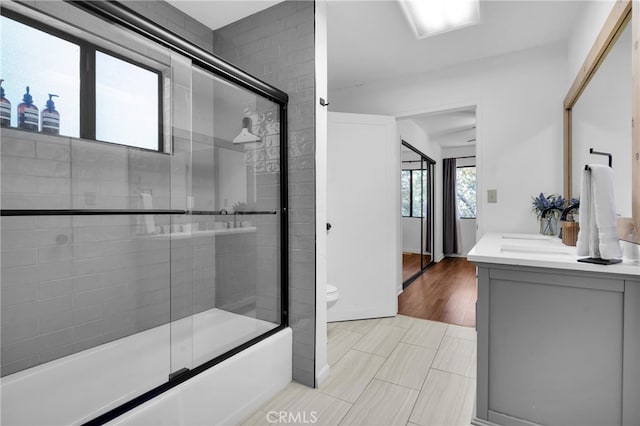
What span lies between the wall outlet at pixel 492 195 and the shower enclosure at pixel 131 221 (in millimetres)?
1984

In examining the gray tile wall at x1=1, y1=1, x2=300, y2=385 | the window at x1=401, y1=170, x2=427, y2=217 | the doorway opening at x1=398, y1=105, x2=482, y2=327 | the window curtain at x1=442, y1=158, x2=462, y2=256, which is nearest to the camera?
the gray tile wall at x1=1, y1=1, x2=300, y2=385

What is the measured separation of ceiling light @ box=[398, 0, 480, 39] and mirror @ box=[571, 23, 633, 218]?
86 cm

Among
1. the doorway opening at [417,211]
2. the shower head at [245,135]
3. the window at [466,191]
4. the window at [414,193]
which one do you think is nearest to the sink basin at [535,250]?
the shower head at [245,135]

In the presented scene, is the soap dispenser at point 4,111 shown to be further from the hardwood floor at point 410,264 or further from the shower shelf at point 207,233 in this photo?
the hardwood floor at point 410,264

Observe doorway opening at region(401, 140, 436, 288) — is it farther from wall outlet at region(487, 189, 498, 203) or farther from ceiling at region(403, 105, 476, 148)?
wall outlet at region(487, 189, 498, 203)

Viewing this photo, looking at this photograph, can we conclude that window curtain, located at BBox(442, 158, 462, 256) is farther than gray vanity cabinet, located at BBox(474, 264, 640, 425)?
Yes

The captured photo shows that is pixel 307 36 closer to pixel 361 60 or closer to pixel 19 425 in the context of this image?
pixel 361 60

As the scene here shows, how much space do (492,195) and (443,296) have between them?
1474 mm

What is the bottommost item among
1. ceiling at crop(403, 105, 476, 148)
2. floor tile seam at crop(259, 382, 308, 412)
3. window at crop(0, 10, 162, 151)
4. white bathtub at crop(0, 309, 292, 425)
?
floor tile seam at crop(259, 382, 308, 412)

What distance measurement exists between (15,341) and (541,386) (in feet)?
7.98

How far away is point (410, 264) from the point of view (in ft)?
17.0

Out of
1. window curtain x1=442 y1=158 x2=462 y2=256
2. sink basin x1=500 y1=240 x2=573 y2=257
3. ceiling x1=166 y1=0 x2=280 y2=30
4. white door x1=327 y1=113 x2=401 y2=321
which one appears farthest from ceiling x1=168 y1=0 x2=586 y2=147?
window curtain x1=442 y1=158 x2=462 y2=256

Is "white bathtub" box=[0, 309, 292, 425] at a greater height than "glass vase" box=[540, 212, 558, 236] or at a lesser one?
lesser

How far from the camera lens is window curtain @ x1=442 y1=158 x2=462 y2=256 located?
6.30 m
